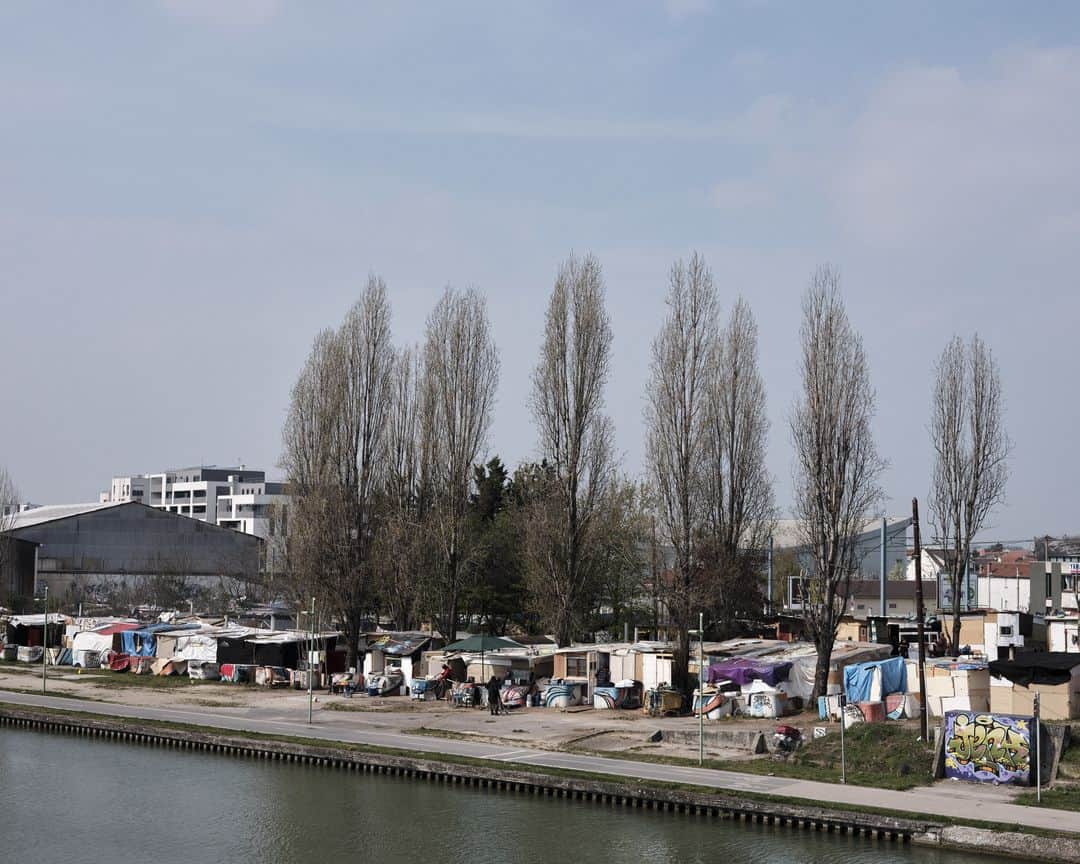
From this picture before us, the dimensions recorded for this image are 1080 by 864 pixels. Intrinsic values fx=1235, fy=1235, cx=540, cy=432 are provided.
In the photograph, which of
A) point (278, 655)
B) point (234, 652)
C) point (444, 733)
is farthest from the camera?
point (234, 652)

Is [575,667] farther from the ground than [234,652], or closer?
farther from the ground

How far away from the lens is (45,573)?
8675cm

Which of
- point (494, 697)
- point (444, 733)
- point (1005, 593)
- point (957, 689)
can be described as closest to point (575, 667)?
point (494, 697)

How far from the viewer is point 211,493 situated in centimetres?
17250

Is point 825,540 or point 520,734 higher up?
point 825,540

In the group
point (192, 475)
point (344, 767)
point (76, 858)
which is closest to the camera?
point (76, 858)

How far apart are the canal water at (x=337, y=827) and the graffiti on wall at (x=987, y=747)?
500 centimetres

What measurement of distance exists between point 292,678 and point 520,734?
15.9 m

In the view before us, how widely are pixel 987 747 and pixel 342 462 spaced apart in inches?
1346

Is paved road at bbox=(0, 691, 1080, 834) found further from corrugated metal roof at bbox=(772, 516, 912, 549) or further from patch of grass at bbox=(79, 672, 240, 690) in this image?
corrugated metal roof at bbox=(772, 516, 912, 549)

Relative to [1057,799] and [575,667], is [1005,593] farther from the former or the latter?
[1057,799]

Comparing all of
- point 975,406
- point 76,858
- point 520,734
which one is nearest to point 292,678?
point 520,734

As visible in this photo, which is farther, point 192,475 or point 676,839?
point 192,475

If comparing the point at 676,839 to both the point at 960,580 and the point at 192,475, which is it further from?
the point at 192,475
